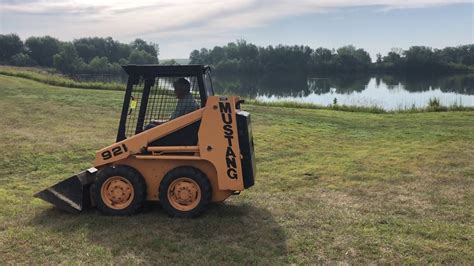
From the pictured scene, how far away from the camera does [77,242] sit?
16.8 feet

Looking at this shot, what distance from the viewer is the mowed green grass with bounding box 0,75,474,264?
488cm

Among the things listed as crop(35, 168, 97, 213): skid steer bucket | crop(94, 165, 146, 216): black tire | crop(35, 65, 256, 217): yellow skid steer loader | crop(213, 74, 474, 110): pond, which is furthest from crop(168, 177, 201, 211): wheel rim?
crop(213, 74, 474, 110): pond

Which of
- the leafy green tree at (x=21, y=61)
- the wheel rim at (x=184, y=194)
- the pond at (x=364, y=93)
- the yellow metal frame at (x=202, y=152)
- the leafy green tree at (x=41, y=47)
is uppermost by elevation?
the leafy green tree at (x=41, y=47)

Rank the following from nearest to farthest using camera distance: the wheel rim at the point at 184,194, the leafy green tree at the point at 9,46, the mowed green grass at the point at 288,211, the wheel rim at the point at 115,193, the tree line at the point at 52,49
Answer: the mowed green grass at the point at 288,211, the wheel rim at the point at 184,194, the wheel rim at the point at 115,193, the tree line at the point at 52,49, the leafy green tree at the point at 9,46

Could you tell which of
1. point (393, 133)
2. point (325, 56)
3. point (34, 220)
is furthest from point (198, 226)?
point (325, 56)

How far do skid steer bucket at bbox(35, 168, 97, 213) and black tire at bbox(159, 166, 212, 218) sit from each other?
958 mm

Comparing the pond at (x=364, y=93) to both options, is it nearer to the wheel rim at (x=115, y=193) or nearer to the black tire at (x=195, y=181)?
the black tire at (x=195, y=181)

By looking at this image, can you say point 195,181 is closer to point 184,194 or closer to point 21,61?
point 184,194

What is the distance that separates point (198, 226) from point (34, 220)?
6.41ft

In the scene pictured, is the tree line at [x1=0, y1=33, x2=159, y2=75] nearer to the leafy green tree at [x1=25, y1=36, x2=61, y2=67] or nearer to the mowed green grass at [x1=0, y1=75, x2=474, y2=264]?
the leafy green tree at [x1=25, y1=36, x2=61, y2=67]

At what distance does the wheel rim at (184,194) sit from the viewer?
19.2 feet

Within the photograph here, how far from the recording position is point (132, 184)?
590 cm

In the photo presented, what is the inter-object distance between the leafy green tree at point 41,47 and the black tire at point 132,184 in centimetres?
8817

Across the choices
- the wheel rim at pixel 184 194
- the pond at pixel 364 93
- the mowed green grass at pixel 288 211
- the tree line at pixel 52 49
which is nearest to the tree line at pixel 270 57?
the tree line at pixel 52 49
